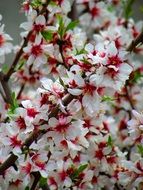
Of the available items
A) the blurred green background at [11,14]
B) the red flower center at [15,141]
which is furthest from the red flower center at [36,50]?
the blurred green background at [11,14]

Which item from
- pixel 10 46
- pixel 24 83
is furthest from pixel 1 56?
pixel 24 83

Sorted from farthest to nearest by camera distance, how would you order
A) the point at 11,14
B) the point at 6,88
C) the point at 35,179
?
the point at 11,14
the point at 6,88
the point at 35,179

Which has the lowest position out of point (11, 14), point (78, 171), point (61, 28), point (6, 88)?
point (11, 14)

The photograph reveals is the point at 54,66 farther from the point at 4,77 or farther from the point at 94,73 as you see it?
the point at 94,73

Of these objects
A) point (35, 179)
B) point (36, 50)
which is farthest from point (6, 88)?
point (35, 179)

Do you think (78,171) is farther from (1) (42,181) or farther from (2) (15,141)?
(2) (15,141)

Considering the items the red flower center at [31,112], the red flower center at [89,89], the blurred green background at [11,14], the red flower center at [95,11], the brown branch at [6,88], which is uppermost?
the red flower center at [89,89]

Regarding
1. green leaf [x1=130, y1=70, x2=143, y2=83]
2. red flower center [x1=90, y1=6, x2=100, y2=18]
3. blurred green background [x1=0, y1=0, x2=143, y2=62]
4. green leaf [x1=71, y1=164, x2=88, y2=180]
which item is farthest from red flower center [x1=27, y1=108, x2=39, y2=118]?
blurred green background [x1=0, y1=0, x2=143, y2=62]

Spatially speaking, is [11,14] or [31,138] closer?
[31,138]

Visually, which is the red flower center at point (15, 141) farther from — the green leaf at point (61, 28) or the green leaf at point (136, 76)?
the green leaf at point (136, 76)

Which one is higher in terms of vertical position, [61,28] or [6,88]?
[61,28]

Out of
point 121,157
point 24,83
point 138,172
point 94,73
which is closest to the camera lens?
point 94,73
